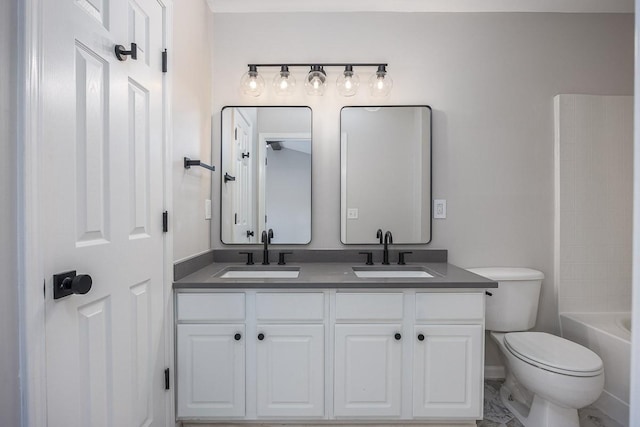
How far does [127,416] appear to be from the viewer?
3.94ft

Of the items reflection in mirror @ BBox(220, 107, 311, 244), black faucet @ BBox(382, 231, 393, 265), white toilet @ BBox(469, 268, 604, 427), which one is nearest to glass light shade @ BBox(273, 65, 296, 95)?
reflection in mirror @ BBox(220, 107, 311, 244)

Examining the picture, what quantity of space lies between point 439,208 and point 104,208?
183 cm

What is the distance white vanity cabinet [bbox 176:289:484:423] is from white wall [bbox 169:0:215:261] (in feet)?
1.30

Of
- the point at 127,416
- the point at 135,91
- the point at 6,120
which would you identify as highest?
the point at 135,91

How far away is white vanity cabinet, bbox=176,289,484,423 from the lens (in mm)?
1539

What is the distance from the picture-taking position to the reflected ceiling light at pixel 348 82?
2023 mm

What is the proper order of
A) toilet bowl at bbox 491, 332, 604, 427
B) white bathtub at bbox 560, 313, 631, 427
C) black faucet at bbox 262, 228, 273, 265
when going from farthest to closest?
black faucet at bbox 262, 228, 273, 265
white bathtub at bbox 560, 313, 631, 427
toilet bowl at bbox 491, 332, 604, 427

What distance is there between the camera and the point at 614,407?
1.72 m

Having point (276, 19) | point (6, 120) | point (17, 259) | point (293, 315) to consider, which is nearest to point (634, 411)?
point (293, 315)

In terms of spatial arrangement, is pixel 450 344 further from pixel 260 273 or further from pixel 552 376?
pixel 260 273

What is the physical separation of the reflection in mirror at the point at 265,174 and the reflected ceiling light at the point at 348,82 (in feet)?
0.85

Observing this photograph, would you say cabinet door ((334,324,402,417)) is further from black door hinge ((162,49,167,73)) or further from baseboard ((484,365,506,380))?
black door hinge ((162,49,167,73))

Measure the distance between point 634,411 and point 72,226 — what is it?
4.66ft

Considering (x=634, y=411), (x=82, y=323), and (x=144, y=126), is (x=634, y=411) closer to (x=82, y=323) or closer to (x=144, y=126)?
(x=82, y=323)
